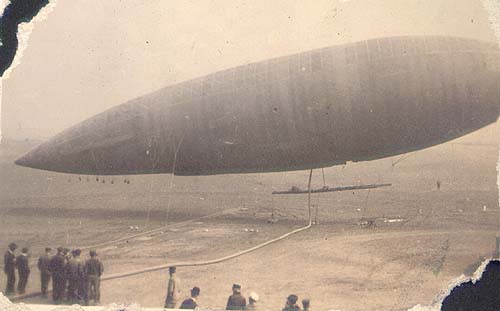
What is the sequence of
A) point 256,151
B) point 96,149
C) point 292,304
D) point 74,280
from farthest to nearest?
point 96,149, point 256,151, point 74,280, point 292,304

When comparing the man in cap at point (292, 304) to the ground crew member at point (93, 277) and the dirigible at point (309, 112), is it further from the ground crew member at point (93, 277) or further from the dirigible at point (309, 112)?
the ground crew member at point (93, 277)

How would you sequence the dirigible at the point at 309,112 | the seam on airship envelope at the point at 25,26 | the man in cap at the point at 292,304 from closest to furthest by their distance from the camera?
the man in cap at the point at 292,304 < the dirigible at the point at 309,112 < the seam on airship envelope at the point at 25,26

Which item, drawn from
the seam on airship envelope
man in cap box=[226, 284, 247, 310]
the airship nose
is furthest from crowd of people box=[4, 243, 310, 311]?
the seam on airship envelope

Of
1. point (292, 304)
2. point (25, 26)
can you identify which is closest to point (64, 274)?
point (292, 304)

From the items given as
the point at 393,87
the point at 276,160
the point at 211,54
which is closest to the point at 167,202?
the point at 276,160

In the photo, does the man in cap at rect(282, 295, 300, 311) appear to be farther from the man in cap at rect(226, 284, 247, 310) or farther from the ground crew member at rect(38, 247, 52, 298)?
the ground crew member at rect(38, 247, 52, 298)

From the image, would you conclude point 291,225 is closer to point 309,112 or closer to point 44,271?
point 309,112

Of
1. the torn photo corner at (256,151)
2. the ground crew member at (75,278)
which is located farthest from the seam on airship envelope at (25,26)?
the ground crew member at (75,278)
